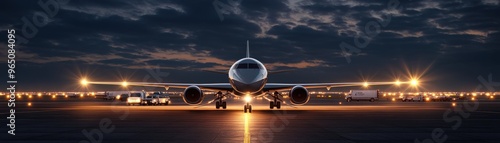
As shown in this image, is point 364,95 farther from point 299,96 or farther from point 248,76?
point 248,76

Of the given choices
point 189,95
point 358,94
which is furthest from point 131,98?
point 358,94

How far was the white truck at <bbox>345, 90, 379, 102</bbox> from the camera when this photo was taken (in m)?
75.8

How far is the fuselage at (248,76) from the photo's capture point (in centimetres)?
2936

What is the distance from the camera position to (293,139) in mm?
12594

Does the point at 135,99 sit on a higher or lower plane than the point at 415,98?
higher

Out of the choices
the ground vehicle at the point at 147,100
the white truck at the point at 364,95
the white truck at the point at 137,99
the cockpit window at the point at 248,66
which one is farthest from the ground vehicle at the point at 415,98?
the cockpit window at the point at 248,66

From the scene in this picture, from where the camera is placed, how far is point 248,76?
29359 mm

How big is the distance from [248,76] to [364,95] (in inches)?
2009

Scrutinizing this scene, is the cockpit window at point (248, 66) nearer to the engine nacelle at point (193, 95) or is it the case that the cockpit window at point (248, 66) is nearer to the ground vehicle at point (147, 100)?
the engine nacelle at point (193, 95)

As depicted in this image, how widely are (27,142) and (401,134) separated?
10.4 m

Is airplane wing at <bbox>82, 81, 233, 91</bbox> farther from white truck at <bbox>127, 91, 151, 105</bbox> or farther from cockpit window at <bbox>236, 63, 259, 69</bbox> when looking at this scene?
white truck at <bbox>127, 91, 151, 105</bbox>

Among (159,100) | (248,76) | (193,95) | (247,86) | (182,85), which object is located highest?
(248,76)

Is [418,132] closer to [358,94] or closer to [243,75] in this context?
[243,75]

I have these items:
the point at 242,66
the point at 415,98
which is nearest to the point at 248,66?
Result: the point at 242,66
